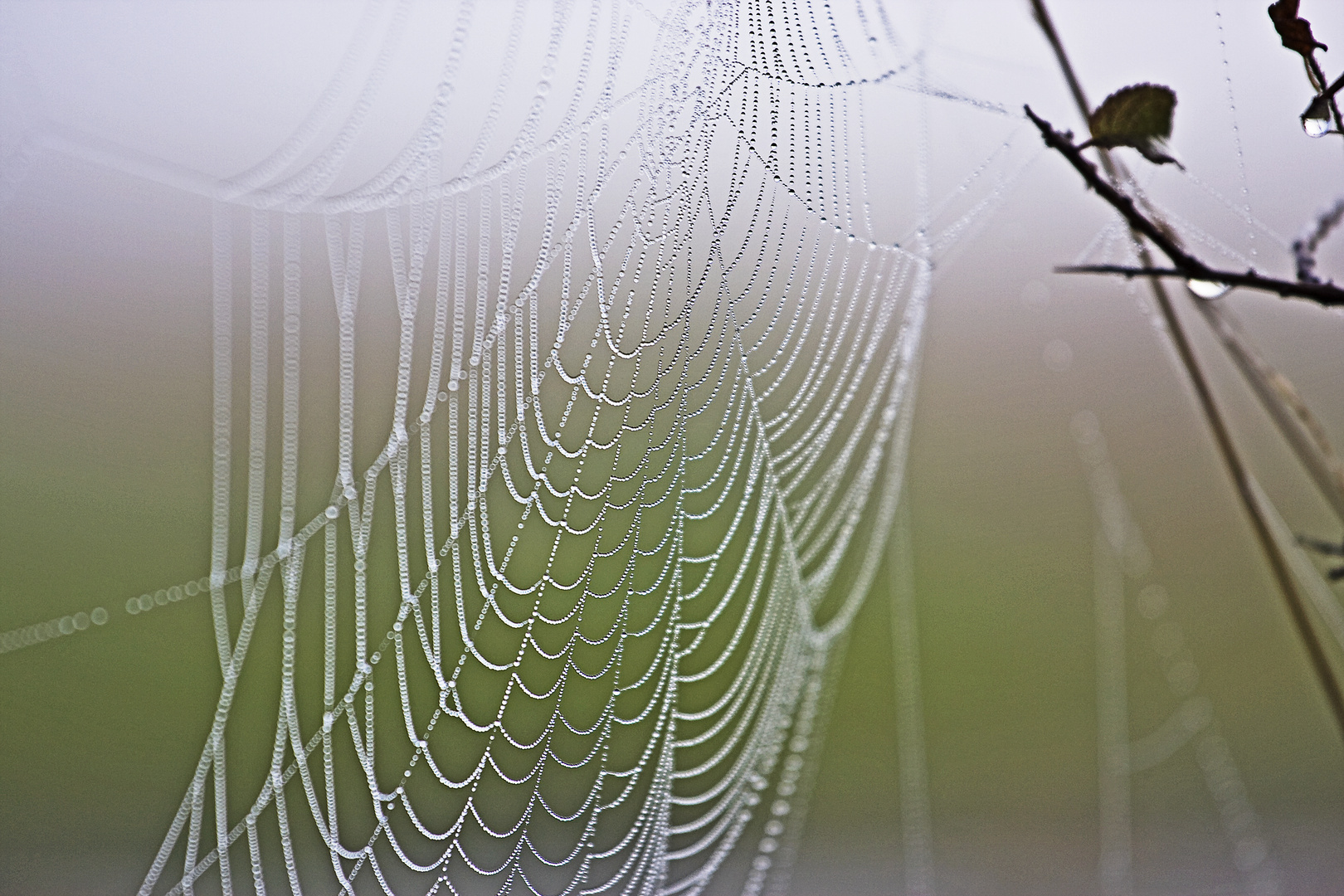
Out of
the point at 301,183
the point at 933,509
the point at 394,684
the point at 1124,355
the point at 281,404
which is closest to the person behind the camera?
the point at 301,183

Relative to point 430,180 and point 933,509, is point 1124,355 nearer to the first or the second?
point 933,509

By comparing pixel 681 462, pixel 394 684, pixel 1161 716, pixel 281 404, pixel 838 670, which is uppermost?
pixel 281 404

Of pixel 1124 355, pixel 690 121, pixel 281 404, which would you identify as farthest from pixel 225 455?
pixel 1124 355

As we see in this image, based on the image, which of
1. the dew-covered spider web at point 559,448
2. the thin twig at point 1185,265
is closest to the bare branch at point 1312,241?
the thin twig at point 1185,265

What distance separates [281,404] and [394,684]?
370 millimetres

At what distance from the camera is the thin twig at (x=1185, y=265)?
0.30 metres

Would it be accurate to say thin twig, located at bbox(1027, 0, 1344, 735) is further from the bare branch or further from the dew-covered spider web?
the dew-covered spider web

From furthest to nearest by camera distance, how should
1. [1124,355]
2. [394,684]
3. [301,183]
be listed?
[1124,355] < [394,684] < [301,183]

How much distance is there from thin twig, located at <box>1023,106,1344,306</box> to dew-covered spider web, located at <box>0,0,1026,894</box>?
0.40 m

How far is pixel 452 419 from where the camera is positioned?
0.87 meters

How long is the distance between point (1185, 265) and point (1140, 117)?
15 centimetres

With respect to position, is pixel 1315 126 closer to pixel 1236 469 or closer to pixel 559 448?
pixel 1236 469

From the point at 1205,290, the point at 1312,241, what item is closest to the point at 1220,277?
the point at 1312,241

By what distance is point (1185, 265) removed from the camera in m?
0.32
